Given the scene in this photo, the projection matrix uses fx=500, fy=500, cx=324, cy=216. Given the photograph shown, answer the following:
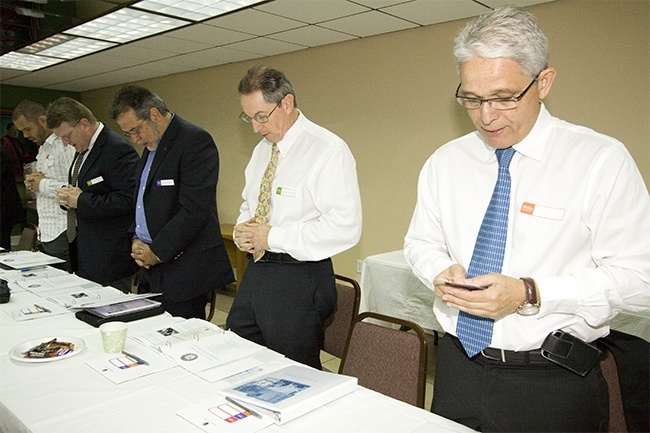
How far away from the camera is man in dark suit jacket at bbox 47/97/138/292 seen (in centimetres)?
297

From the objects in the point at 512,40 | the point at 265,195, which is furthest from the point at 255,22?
the point at 512,40

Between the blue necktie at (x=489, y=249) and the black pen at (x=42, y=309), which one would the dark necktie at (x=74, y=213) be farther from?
the blue necktie at (x=489, y=249)

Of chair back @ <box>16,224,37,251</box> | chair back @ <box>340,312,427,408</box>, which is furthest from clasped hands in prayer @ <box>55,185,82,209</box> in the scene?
chair back @ <box>340,312,427,408</box>

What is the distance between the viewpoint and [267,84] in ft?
6.36

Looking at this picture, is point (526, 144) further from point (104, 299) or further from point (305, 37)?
point (305, 37)

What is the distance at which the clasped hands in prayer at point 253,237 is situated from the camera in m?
1.93

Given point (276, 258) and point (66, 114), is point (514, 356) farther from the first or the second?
point (66, 114)

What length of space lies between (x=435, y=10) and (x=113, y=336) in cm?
310

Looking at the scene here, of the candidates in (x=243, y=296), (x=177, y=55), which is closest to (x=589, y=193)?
(x=243, y=296)

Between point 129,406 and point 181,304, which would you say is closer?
point 129,406

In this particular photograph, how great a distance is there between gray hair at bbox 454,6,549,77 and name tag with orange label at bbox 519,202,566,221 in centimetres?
31

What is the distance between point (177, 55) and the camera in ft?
17.7

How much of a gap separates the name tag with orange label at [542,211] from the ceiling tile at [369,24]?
111 inches

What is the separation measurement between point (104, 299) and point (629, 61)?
132 inches
